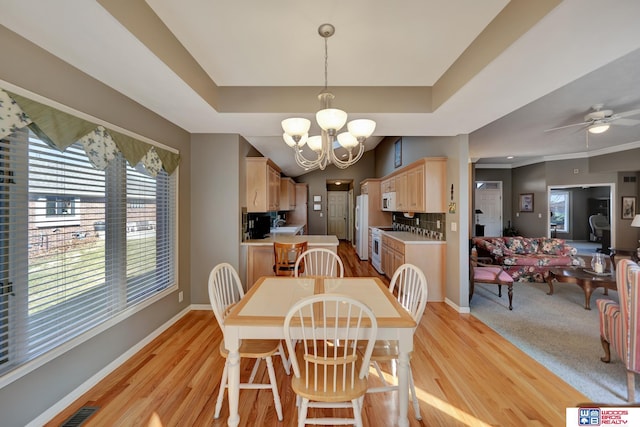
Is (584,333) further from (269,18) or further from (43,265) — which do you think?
(43,265)

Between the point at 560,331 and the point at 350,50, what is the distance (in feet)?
12.4

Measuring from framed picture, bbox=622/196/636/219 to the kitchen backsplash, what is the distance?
5512mm

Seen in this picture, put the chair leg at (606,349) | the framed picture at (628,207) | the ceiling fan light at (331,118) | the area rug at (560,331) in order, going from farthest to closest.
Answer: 1. the framed picture at (628,207)
2. the chair leg at (606,349)
3. the area rug at (560,331)
4. the ceiling fan light at (331,118)

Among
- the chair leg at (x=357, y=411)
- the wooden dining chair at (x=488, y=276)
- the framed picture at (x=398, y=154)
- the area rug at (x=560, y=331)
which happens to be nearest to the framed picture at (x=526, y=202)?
the area rug at (x=560, y=331)

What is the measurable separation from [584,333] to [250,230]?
14.7 feet

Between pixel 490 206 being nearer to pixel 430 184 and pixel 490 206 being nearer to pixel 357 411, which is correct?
pixel 430 184

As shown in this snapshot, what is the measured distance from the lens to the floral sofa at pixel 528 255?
4691 mm

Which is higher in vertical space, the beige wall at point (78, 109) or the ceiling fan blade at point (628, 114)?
the ceiling fan blade at point (628, 114)

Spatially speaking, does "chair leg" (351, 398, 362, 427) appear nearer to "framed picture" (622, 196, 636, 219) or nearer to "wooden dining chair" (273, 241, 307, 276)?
"wooden dining chair" (273, 241, 307, 276)

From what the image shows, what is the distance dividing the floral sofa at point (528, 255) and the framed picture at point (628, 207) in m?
2.65

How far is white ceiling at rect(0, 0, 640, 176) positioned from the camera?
1.44m

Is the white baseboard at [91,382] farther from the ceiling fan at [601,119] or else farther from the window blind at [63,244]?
the ceiling fan at [601,119]

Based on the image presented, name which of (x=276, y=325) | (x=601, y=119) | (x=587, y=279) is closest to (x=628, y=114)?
(x=601, y=119)

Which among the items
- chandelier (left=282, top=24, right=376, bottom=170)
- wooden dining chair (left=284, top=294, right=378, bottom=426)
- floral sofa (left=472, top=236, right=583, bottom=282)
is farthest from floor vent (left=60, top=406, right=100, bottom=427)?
floral sofa (left=472, top=236, right=583, bottom=282)
